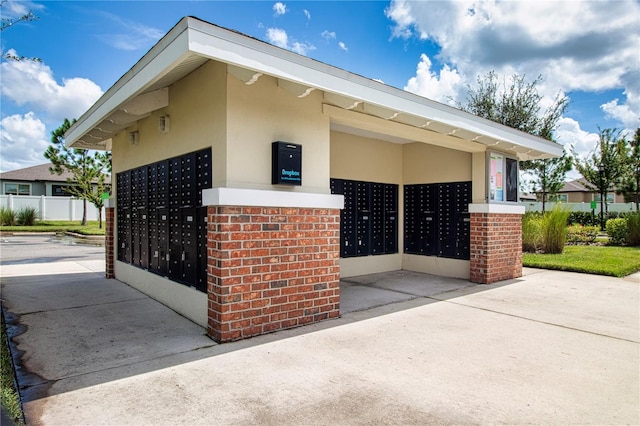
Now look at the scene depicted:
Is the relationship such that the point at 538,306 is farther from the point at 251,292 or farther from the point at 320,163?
the point at 251,292

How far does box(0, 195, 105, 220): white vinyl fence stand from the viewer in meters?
26.1

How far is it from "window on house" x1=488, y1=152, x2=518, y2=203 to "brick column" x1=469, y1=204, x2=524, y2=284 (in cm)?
22

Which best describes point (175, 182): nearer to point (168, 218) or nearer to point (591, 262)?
point (168, 218)

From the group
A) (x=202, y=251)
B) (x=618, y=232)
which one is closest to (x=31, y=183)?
(x=202, y=251)

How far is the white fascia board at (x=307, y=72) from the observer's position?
9.93 feet

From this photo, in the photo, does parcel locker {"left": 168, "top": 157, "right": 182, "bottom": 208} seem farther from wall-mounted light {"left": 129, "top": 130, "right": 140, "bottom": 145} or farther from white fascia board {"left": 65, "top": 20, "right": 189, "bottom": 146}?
wall-mounted light {"left": 129, "top": 130, "right": 140, "bottom": 145}

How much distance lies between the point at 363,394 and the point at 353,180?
507cm

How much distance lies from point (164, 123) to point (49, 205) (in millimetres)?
28347

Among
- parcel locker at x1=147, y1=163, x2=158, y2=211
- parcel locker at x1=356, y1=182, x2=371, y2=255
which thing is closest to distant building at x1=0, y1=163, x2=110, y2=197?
parcel locker at x1=147, y1=163, x2=158, y2=211

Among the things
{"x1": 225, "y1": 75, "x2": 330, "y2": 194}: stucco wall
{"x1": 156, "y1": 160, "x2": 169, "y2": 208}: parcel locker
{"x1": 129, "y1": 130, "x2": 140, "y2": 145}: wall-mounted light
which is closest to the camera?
{"x1": 225, "y1": 75, "x2": 330, "y2": 194}: stucco wall

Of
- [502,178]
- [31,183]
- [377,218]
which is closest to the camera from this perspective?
[502,178]

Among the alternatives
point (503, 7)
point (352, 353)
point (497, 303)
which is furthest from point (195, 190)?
point (503, 7)

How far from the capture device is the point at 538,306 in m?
5.35

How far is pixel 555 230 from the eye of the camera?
10.5m
